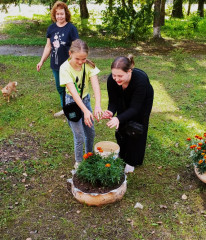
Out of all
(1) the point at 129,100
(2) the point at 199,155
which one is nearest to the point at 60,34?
(1) the point at 129,100

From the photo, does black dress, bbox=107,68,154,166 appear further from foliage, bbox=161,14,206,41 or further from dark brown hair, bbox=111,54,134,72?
foliage, bbox=161,14,206,41

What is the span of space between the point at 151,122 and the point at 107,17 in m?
8.31

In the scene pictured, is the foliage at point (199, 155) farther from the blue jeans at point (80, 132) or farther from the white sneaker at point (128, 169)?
the blue jeans at point (80, 132)

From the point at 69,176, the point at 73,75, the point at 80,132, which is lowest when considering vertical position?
the point at 69,176

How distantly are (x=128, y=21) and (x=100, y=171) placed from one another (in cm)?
1024

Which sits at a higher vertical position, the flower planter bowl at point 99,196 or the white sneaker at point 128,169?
the flower planter bowl at point 99,196

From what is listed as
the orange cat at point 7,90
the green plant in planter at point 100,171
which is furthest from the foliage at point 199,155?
the orange cat at point 7,90

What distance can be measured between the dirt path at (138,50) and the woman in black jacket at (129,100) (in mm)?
7571

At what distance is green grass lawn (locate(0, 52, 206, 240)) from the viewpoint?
9.91ft

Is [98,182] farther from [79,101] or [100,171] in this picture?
[79,101]

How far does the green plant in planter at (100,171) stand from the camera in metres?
3.12

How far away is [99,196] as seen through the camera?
3150 mm

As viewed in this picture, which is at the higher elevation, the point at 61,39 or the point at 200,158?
the point at 61,39

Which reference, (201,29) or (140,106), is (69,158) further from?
(201,29)
